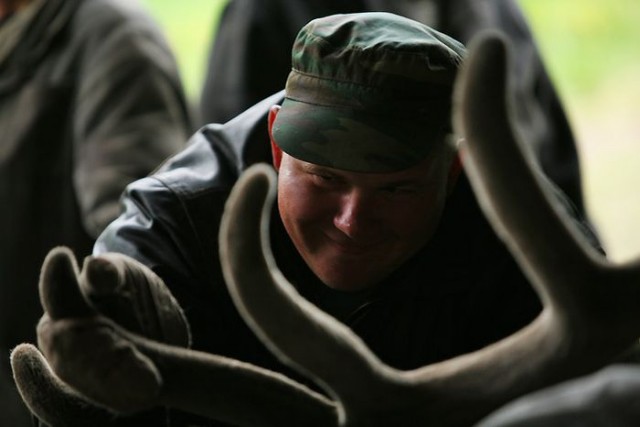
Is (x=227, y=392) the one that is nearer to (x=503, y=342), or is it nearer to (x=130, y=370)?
(x=130, y=370)

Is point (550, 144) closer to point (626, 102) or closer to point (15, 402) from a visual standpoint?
point (15, 402)

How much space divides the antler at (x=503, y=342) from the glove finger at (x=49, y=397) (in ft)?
0.59

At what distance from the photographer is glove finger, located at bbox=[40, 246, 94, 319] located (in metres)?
1.11

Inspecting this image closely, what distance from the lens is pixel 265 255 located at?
1.10 m

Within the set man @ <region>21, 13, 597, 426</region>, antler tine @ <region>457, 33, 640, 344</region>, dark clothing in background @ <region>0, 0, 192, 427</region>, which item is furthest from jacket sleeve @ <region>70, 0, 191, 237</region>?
antler tine @ <region>457, 33, 640, 344</region>

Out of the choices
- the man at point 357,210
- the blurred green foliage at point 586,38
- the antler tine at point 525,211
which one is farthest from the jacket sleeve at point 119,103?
the blurred green foliage at point 586,38

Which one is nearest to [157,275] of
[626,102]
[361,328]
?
[361,328]

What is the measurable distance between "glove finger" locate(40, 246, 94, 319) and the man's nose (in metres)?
0.24

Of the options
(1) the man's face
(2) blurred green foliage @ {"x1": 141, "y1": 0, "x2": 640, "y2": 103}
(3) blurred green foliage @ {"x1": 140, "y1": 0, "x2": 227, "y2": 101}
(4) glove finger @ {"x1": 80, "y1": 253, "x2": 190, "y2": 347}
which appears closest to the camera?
(4) glove finger @ {"x1": 80, "y1": 253, "x2": 190, "y2": 347}

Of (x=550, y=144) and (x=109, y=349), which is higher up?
(x=109, y=349)

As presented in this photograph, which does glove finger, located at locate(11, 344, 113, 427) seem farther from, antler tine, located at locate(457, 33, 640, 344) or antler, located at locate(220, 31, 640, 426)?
antler tine, located at locate(457, 33, 640, 344)

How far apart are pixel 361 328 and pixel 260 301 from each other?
0.75ft

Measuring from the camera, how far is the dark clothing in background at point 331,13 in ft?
8.45

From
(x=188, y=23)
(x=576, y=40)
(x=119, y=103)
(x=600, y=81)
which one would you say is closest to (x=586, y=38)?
(x=576, y=40)
